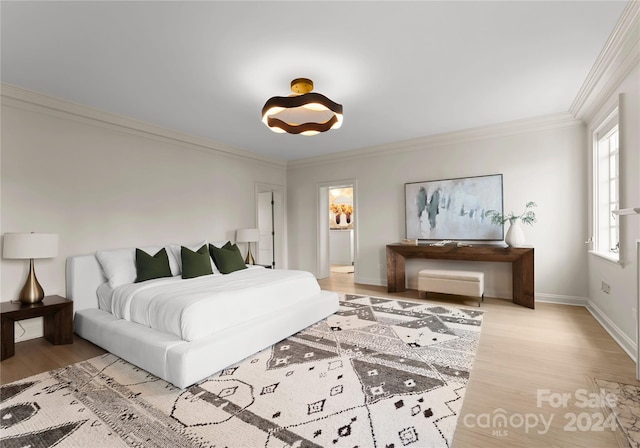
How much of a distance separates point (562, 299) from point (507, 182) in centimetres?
182

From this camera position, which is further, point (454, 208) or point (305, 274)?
point (454, 208)

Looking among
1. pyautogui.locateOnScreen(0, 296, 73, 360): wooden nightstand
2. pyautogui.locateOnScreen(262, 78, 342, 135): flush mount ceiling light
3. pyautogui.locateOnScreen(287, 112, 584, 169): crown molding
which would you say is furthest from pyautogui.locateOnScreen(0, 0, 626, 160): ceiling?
pyautogui.locateOnScreen(0, 296, 73, 360): wooden nightstand

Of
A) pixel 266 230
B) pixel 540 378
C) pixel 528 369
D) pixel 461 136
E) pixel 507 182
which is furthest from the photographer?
pixel 266 230

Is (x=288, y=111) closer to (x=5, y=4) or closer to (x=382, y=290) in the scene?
(x=5, y=4)

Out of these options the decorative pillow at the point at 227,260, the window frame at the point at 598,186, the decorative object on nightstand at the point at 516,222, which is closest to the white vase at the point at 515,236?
the decorative object on nightstand at the point at 516,222

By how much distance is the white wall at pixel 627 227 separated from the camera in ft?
8.68

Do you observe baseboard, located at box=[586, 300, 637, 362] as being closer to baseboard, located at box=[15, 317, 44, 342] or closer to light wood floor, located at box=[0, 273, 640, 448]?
light wood floor, located at box=[0, 273, 640, 448]

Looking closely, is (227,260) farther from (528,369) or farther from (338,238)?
(338,238)

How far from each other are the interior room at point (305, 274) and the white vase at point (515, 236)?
38 mm

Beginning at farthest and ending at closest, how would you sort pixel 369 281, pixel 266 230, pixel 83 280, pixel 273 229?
pixel 266 230, pixel 273 229, pixel 369 281, pixel 83 280

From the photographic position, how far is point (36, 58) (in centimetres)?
272

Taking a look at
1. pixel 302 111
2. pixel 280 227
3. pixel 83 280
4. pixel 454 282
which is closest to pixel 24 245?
pixel 83 280

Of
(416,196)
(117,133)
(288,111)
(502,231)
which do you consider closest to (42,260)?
(117,133)

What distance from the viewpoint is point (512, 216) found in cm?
450
